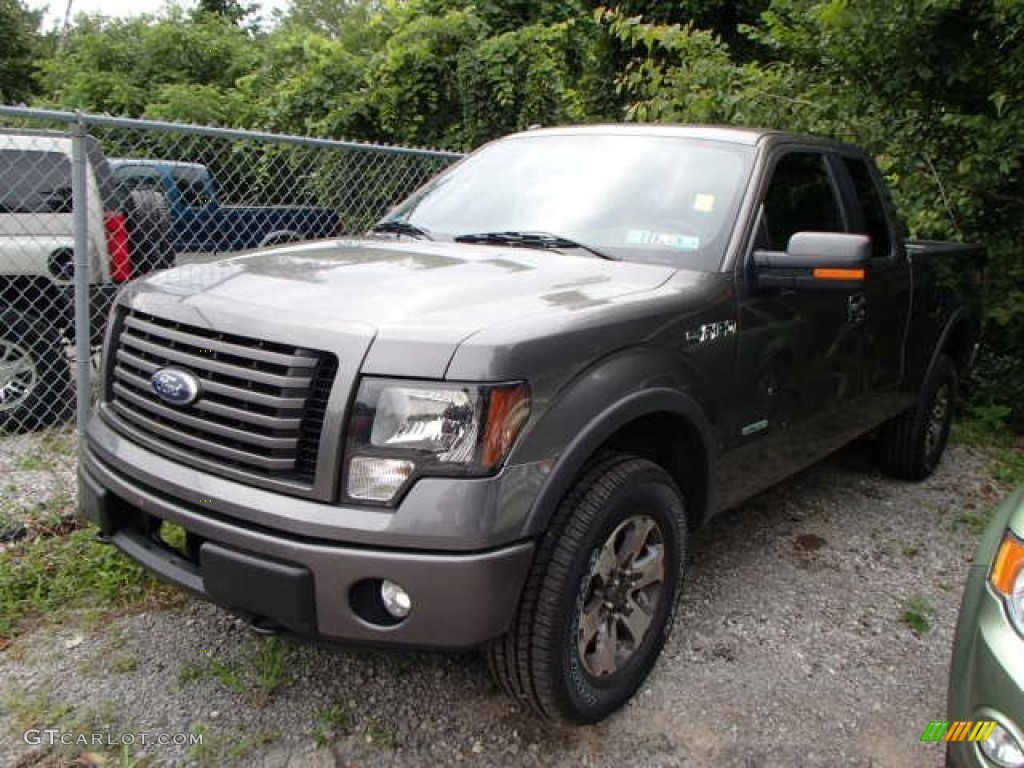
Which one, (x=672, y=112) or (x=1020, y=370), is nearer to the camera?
(x=1020, y=370)

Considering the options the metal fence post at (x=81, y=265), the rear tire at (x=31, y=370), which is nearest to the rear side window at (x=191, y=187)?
the rear tire at (x=31, y=370)

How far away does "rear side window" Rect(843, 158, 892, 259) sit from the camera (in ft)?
12.8

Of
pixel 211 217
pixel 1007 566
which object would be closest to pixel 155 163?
pixel 211 217

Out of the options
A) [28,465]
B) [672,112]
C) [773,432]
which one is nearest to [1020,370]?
[672,112]

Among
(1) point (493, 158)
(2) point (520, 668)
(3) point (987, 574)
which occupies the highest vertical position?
(1) point (493, 158)

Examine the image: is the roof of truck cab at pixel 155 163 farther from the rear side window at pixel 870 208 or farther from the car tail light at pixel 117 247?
the rear side window at pixel 870 208

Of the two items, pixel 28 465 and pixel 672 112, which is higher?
pixel 672 112

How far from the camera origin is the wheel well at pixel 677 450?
2650 mm

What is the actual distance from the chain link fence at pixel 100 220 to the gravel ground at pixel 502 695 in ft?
4.07

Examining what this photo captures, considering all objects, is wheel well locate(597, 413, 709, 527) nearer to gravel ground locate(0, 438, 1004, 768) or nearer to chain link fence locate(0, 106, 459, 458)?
gravel ground locate(0, 438, 1004, 768)

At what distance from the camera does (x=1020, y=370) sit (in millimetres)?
6121

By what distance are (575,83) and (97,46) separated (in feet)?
35.2

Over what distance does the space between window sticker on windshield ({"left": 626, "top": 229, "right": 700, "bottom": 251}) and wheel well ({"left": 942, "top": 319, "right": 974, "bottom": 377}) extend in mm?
2708

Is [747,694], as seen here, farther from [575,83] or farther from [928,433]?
[575,83]
